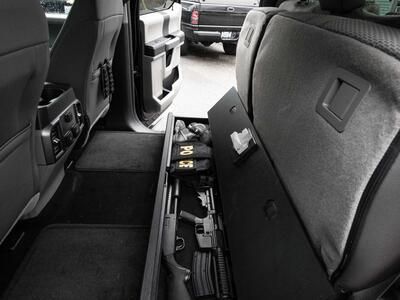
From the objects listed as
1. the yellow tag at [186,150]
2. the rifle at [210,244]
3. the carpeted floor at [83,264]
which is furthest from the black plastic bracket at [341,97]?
the yellow tag at [186,150]

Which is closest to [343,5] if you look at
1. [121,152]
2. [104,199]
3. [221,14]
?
[104,199]

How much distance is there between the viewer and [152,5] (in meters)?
2.52

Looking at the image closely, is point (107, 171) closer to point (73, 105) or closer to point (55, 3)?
point (73, 105)

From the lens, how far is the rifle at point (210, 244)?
1.14m

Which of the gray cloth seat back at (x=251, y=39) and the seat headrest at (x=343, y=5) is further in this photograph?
the gray cloth seat back at (x=251, y=39)

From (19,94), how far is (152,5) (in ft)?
6.31

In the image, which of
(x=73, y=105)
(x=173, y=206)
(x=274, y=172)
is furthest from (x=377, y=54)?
(x=73, y=105)

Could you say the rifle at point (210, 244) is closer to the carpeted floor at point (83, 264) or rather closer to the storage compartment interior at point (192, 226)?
the storage compartment interior at point (192, 226)

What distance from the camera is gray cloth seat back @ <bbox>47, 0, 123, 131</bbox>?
1.42 meters

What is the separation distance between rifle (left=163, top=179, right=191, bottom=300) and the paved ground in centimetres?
127

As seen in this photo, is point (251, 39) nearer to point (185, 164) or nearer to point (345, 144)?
point (185, 164)

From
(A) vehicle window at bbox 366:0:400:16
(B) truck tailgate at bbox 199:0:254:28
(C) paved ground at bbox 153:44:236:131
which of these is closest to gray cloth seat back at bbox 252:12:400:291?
(A) vehicle window at bbox 366:0:400:16

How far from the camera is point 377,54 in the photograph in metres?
0.70

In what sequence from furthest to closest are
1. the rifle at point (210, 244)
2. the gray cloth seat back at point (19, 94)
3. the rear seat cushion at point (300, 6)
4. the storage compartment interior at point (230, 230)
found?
the rear seat cushion at point (300, 6)
the rifle at point (210, 244)
the storage compartment interior at point (230, 230)
the gray cloth seat back at point (19, 94)
